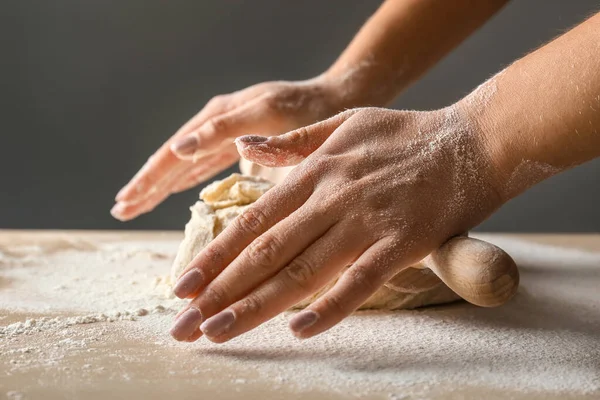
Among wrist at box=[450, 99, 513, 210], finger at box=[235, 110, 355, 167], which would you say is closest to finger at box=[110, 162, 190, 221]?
finger at box=[235, 110, 355, 167]

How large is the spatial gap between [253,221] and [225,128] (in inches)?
26.7

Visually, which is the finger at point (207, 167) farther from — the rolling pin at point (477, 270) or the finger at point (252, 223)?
the rolling pin at point (477, 270)

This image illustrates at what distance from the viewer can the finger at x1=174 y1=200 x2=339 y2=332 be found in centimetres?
103

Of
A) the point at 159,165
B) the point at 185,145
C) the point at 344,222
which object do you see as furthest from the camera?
the point at 159,165

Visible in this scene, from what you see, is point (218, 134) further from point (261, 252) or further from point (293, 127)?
point (261, 252)

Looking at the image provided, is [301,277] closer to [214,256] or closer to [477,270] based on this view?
[214,256]

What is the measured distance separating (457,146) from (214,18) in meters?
2.21

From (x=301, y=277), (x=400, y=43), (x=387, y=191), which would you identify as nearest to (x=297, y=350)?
(x=301, y=277)

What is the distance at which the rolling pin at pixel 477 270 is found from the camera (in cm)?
93

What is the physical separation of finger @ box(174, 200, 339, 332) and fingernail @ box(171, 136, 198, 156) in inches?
28.0

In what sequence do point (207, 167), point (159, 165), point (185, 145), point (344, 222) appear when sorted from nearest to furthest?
point (344, 222)
point (185, 145)
point (159, 165)
point (207, 167)

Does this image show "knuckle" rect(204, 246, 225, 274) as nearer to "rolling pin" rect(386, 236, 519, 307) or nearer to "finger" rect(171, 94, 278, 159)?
"rolling pin" rect(386, 236, 519, 307)

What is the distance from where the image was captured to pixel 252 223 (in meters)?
1.09

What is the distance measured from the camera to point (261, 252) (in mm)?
1043
